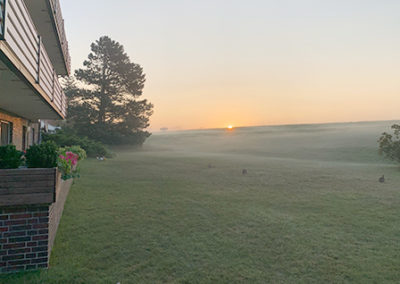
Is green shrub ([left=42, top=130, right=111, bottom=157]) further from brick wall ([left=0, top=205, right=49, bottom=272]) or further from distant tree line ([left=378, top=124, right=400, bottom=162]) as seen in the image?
distant tree line ([left=378, top=124, right=400, bottom=162])

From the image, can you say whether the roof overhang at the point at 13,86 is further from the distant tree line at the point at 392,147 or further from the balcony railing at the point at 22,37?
the distant tree line at the point at 392,147

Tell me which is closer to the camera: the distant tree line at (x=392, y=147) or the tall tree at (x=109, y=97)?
the distant tree line at (x=392, y=147)

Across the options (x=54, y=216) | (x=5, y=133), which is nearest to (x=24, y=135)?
(x=5, y=133)

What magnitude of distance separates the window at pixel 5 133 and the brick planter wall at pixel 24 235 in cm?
772

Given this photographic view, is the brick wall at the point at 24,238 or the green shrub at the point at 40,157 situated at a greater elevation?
the green shrub at the point at 40,157

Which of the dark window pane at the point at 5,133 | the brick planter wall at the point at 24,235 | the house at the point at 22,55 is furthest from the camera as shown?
the dark window pane at the point at 5,133

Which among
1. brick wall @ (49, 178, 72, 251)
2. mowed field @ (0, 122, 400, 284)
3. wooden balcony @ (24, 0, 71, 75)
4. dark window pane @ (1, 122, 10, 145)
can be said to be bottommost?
mowed field @ (0, 122, 400, 284)

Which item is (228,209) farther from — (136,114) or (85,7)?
(136,114)

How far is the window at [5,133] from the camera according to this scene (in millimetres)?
9813

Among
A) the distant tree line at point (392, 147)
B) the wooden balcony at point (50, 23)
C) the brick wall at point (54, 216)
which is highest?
the wooden balcony at point (50, 23)

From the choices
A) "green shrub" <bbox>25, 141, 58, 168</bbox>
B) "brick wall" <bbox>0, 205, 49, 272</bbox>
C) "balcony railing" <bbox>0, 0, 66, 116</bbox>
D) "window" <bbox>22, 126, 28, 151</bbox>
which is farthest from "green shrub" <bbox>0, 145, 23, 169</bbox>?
"window" <bbox>22, 126, 28, 151</bbox>

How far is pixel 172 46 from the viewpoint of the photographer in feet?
77.9

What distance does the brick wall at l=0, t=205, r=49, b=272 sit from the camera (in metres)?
3.77

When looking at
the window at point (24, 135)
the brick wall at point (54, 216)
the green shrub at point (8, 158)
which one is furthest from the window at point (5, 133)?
the green shrub at point (8, 158)
